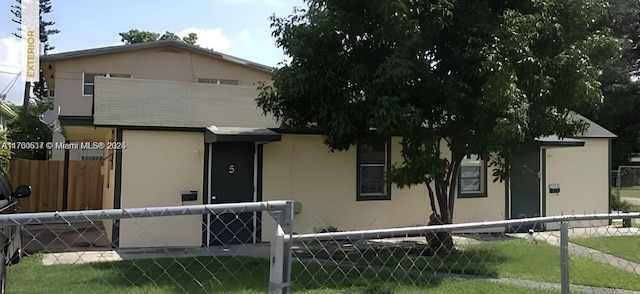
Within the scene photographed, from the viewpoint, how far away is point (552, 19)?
29.3 feet

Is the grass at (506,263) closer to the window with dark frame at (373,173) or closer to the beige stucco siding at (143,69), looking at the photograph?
the window with dark frame at (373,173)

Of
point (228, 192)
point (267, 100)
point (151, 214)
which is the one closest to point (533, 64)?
point (267, 100)

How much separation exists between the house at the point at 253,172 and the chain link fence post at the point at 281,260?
6.58 m

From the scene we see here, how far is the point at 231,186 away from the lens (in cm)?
1147

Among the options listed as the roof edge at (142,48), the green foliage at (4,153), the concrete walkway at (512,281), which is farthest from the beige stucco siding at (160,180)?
the roof edge at (142,48)

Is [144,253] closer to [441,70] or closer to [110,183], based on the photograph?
[110,183]

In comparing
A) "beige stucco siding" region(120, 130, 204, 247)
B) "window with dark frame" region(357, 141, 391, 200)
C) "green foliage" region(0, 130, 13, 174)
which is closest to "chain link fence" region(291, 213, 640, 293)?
"window with dark frame" region(357, 141, 391, 200)

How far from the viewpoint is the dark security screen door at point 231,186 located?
1129 centimetres

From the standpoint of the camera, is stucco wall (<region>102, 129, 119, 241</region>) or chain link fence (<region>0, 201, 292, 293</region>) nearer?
chain link fence (<region>0, 201, 292, 293</region>)

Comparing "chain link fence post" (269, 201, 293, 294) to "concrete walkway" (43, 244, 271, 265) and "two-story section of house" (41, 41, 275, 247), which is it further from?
"two-story section of house" (41, 41, 275, 247)

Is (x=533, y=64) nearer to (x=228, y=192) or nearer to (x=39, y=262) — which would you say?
(x=228, y=192)

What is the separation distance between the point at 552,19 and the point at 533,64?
1018 millimetres

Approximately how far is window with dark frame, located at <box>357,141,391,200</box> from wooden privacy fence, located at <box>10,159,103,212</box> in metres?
8.71

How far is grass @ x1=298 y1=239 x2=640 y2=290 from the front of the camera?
307 inches
